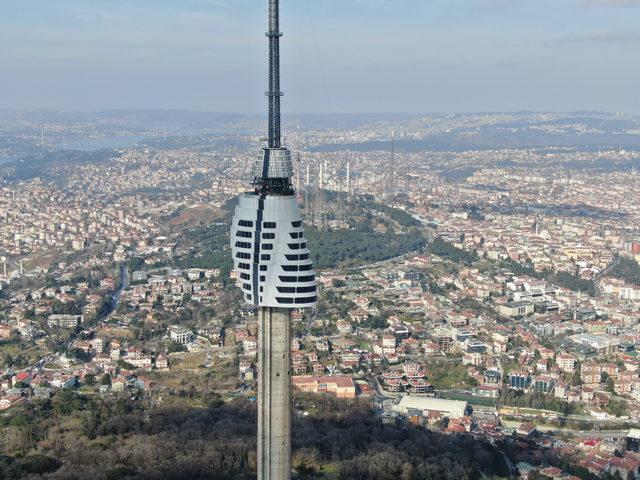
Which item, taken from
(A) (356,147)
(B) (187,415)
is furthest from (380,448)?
(A) (356,147)

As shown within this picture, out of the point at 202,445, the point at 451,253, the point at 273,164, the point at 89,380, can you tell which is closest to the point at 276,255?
the point at 273,164

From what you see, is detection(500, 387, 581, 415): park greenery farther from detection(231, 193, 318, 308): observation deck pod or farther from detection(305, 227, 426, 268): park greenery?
detection(305, 227, 426, 268): park greenery

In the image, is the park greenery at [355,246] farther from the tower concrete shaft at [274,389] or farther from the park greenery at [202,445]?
the tower concrete shaft at [274,389]

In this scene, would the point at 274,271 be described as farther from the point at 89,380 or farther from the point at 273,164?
the point at 89,380

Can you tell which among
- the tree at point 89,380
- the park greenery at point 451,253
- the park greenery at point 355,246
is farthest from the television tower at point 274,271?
the park greenery at point 451,253

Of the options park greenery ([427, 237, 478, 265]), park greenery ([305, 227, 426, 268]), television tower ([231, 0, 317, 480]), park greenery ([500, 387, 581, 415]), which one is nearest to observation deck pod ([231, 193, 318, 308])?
television tower ([231, 0, 317, 480])

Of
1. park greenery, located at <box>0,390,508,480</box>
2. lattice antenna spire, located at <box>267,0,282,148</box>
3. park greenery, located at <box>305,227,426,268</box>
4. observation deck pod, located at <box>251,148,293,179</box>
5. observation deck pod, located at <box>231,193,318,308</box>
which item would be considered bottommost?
park greenery, located at <box>305,227,426,268</box>
